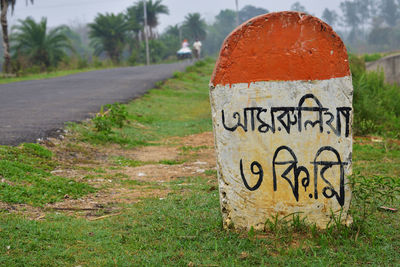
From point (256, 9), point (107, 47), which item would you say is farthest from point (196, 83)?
point (256, 9)

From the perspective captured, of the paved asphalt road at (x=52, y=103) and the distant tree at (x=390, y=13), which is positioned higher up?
the distant tree at (x=390, y=13)

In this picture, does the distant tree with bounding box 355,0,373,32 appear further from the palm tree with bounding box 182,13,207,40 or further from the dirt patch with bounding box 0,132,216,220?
the dirt patch with bounding box 0,132,216,220

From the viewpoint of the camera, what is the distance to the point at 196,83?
19.9 m

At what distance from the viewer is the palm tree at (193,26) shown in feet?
253

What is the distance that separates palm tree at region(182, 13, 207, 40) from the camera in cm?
Result: 7719

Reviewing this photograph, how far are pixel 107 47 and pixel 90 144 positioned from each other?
38910mm

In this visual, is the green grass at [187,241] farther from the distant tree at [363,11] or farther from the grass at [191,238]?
the distant tree at [363,11]

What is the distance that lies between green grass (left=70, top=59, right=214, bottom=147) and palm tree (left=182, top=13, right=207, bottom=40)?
197ft

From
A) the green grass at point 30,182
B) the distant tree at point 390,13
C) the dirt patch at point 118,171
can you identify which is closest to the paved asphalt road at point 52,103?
the dirt patch at point 118,171

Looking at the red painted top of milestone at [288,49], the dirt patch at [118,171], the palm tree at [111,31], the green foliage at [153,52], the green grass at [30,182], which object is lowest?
the dirt patch at [118,171]

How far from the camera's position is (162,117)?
11445 millimetres

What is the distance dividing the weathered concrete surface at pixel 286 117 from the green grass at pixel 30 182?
1936 mm

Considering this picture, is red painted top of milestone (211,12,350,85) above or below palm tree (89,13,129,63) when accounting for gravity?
below

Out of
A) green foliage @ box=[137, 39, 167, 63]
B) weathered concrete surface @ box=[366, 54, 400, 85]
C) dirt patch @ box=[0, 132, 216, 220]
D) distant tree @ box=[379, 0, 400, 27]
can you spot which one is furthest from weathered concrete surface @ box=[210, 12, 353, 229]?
distant tree @ box=[379, 0, 400, 27]
